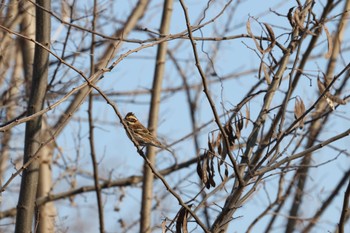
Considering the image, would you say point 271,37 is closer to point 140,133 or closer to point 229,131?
point 229,131

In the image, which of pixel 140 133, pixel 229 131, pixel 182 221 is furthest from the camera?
pixel 140 133

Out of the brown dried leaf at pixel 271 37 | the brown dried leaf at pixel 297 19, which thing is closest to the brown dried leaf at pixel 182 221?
the brown dried leaf at pixel 271 37

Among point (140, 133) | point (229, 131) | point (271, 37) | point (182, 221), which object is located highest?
point (140, 133)

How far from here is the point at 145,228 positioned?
239 inches

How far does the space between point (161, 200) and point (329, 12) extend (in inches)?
85.9

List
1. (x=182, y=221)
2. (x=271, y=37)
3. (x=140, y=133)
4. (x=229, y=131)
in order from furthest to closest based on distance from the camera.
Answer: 1. (x=140, y=133)
2. (x=271, y=37)
3. (x=229, y=131)
4. (x=182, y=221)

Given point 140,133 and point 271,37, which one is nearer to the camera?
point 271,37

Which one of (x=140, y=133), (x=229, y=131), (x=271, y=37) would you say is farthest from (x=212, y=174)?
(x=140, y=133)

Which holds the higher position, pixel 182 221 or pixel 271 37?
pixel 271 37

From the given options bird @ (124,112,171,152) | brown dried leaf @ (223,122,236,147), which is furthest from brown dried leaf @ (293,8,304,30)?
bird @ (124,112,171,152)

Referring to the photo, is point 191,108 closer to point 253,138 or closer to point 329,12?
point 329,12

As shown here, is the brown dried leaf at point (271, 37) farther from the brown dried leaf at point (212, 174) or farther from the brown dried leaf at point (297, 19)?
the brown dried leaf at point (212, 174)

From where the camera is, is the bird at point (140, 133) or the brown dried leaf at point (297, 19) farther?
the bird at point (140, 133)

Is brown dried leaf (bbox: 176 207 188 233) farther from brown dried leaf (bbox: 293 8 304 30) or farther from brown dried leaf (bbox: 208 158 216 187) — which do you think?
brown dried leaf (bbox: 293 8 304 30)
